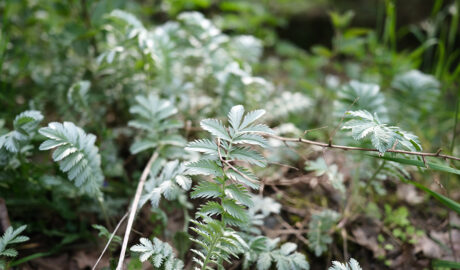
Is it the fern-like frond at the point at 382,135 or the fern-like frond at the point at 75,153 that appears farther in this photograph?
the fern-like frond at the point at 75,153

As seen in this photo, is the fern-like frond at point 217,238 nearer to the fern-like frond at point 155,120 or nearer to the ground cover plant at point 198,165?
the ground cover plant at point 198,165

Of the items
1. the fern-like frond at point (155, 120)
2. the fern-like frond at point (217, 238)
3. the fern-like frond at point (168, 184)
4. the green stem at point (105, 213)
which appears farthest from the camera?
the fern-like frond at point (155, 120)

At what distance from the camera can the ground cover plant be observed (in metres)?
1.20

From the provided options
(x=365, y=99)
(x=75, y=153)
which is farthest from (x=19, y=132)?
(x=365, y=99)

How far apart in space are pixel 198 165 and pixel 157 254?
0.36 metres

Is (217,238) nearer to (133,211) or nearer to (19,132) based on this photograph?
(133,211)

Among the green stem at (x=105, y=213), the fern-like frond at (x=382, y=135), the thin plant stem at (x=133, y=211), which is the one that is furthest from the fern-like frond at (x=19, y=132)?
the fern-like frond at (x=382, y=135)

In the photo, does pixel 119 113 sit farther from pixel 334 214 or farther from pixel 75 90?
pixel 334 214

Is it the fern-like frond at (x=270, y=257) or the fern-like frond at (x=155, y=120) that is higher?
the fern-like frond at (x=155, y=120)

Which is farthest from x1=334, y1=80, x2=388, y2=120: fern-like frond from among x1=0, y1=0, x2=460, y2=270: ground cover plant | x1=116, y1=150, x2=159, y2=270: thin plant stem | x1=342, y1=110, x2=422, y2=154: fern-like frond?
x1=116, y1=150, x2=159, y2=270: thin plant stem

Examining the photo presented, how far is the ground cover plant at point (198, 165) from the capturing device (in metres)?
1.20

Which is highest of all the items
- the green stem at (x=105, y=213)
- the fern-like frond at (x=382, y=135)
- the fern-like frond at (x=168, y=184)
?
the fern-like frond at (x=382, y=135)

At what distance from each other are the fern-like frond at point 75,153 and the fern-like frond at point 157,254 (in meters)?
0.39

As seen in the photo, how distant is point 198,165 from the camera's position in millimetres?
1157
